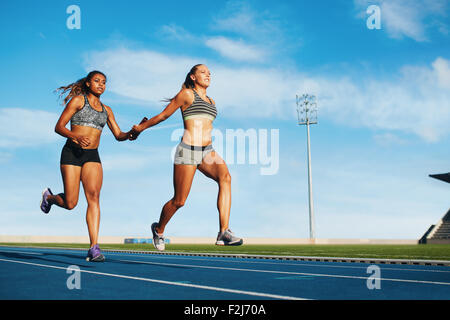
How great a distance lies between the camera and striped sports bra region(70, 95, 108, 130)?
316 inches

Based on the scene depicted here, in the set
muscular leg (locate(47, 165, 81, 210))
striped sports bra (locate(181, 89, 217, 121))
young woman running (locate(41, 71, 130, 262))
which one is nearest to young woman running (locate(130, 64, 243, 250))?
striped sports bra (locate(181, 89, 217, 121))

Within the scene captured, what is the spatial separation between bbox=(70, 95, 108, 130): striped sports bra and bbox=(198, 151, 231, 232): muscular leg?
250 centimetres

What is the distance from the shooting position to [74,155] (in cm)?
810

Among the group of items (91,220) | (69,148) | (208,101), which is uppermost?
(208,101)

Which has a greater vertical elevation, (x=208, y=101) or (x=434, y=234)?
(x=208, y=101)

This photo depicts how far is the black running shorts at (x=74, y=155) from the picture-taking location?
807 centimetres

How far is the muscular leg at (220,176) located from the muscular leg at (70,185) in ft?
8.59

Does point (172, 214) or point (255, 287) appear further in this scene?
point (172, 214)

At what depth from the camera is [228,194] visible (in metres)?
6.73

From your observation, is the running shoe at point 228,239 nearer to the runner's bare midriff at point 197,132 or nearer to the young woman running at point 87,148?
the runner's bare midriff at point 197,132
